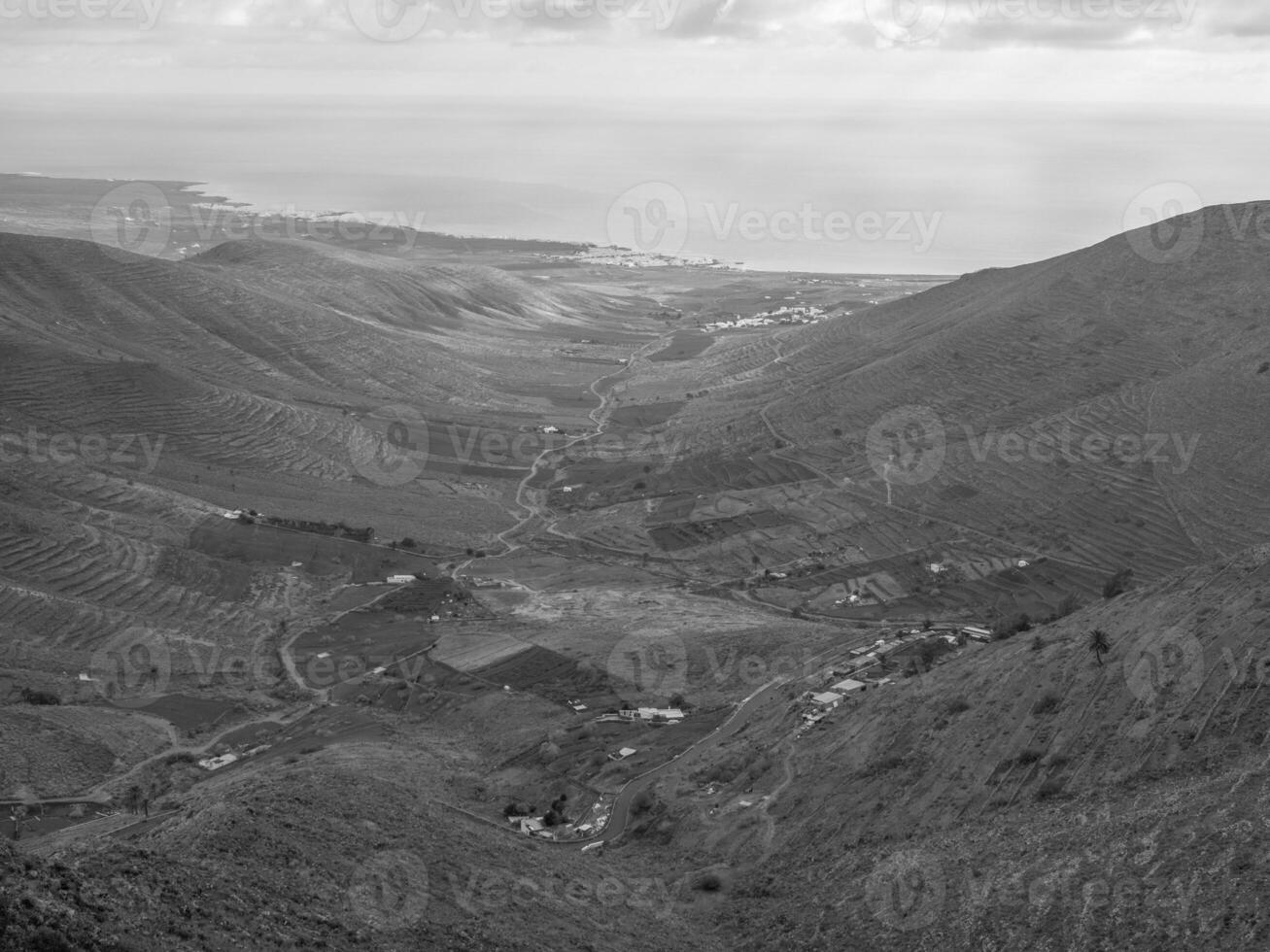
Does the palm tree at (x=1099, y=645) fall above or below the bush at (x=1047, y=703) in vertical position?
above

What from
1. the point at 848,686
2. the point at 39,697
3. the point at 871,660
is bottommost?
the point at 39,697

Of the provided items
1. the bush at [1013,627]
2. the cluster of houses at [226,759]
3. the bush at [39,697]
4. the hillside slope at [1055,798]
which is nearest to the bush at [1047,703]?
the hillside slope at [1055,798]

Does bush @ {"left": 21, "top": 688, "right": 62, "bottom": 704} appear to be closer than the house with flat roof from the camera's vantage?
No

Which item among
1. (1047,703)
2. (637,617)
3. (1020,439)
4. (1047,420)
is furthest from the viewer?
(1047,420)

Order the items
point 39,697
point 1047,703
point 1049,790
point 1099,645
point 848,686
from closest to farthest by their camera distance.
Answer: point 1049,790 < point 1047,703 < point 1099,645 < point 848,686 < point 39,697

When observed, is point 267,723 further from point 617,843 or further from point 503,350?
point 503,350

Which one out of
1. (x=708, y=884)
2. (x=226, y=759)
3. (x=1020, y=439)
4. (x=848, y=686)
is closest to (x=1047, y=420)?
(x=1020, y=439)

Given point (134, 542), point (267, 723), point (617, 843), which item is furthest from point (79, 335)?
point (617, 843)

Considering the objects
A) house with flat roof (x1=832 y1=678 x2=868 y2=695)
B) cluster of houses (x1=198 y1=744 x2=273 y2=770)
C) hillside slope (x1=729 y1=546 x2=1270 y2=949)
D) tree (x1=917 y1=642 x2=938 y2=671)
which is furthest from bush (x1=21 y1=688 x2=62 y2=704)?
tree (x1=917 y1=642 x2=938 y2=671)

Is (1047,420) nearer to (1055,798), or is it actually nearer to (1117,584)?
(1117,584)

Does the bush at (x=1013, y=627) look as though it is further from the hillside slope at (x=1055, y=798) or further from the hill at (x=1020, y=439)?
the hill at (x=1020, y=439)

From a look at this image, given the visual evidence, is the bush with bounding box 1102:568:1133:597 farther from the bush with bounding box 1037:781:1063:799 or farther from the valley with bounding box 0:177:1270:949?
the bush with bounding box 1037:781:1063:799
